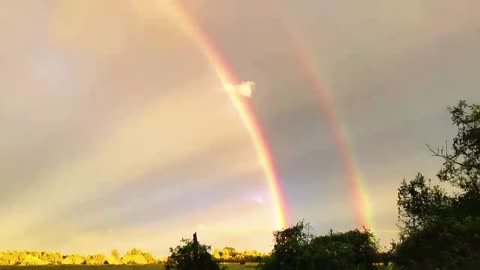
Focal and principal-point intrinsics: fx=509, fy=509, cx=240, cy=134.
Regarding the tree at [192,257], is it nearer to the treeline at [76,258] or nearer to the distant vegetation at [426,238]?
the distant vegetation at [426,238]

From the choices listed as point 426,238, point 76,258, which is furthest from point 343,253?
point 76,258

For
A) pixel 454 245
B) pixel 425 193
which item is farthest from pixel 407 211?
pixel 454 245

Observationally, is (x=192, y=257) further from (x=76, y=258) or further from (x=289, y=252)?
(x=76, y=258)

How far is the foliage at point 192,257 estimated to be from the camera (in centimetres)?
4016

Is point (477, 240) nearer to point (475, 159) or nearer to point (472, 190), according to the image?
point (472, 190)

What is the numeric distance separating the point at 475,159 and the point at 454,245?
11.7m

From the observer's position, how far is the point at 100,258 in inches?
5536

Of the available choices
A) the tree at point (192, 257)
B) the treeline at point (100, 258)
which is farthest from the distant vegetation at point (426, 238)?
the treeline at point (100, 258)

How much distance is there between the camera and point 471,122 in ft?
174

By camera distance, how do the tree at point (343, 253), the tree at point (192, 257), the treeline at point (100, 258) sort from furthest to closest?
the treeline at point (100, 258)
the tree at point (343, 253)
the tree at point (192, 257)

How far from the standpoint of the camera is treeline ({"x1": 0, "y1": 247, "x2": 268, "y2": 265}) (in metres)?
131

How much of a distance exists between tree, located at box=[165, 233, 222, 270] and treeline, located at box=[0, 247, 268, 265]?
88579 mm

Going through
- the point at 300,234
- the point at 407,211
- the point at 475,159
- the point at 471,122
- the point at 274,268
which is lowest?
the point at 274,268

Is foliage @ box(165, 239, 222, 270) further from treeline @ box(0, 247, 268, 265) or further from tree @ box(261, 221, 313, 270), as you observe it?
treeline @ box(0, 247, 268, 265)
